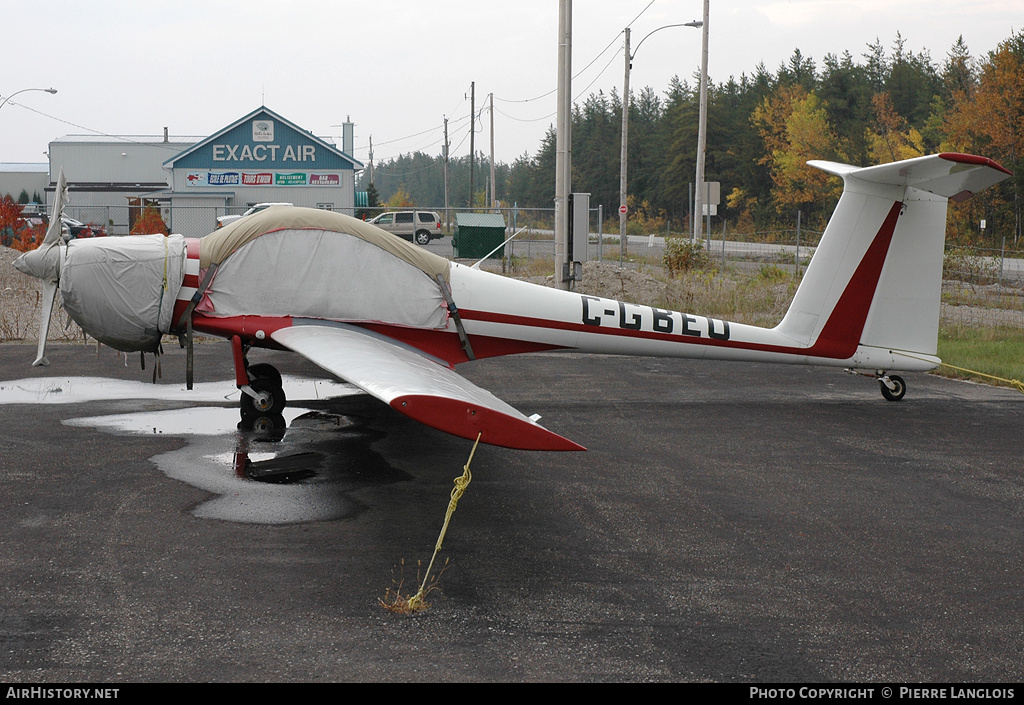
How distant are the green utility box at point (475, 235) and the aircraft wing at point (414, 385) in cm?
1880

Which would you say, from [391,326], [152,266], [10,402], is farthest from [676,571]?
[10,402]

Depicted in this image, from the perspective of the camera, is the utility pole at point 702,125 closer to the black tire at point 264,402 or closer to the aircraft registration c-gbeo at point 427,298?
the aircraft registration c-gbeo at point 427,298

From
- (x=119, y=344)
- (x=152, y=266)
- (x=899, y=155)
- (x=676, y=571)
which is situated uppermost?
(x=899, y=155)

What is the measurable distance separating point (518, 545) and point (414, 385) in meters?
1.33

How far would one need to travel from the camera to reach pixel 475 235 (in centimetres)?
2759

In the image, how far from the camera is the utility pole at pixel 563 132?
16391 mm

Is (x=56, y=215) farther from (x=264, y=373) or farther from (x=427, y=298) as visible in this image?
(x=427, y=298)

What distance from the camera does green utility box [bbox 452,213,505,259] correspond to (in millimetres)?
27219

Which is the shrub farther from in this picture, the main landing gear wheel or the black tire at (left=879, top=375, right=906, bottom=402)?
the main landing gear wheel

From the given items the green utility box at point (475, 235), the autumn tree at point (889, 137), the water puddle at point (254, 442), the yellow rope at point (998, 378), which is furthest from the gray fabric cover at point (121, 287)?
the autumn tree at point (889, 137)

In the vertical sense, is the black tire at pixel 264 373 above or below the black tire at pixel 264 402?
above
